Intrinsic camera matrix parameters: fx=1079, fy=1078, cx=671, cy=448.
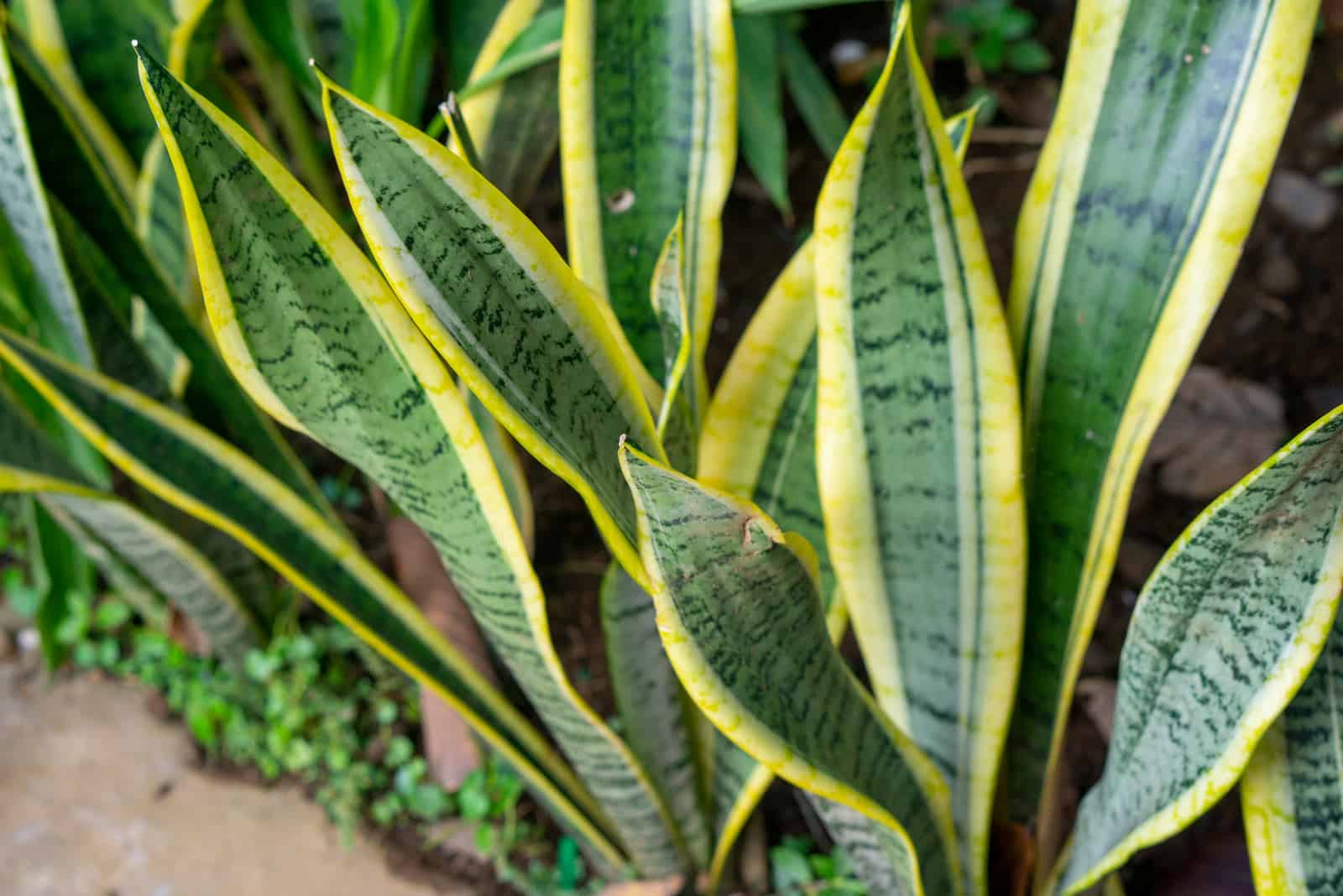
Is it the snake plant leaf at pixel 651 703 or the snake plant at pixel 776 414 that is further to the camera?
the snake plant leaf at pixel 651 703

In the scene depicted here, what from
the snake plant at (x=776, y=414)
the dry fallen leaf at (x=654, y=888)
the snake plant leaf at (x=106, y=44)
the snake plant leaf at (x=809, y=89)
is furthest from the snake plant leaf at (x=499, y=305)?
the snake plant leaf at (x=809, y=89)

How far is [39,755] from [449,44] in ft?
2.86

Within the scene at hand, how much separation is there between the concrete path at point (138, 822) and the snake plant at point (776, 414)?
0.35 metres

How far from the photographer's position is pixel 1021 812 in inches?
32.5

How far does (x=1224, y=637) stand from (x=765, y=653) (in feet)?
0.75

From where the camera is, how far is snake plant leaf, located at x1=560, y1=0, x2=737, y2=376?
0.65m

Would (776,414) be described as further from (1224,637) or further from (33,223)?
(33,223)

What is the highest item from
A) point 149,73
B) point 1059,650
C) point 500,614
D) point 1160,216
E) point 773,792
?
point 149,73

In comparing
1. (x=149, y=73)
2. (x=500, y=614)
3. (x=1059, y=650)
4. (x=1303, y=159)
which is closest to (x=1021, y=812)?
(x=1059, y=650)

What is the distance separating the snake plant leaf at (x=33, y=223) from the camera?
→ 2.24 ft

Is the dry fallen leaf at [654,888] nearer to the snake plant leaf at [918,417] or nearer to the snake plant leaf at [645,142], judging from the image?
the snake plant leaf at [918,417]

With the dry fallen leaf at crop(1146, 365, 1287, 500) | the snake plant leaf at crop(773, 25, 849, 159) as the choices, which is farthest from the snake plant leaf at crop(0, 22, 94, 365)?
the dry fallen leaf at crop(1146, 365, 1287, 500)

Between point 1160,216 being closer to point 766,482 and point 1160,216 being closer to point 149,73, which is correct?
point 766,482

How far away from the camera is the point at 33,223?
747 millimetres
